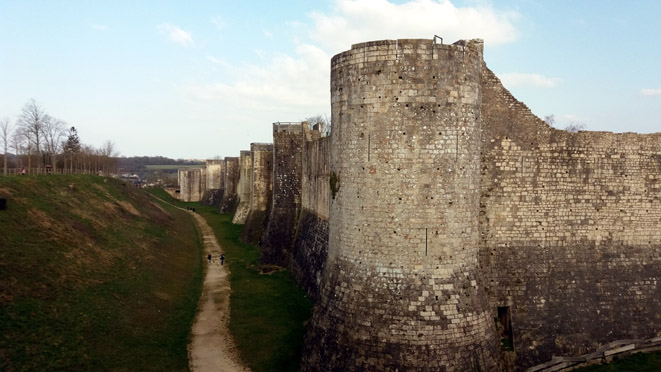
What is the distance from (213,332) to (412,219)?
35.1ft

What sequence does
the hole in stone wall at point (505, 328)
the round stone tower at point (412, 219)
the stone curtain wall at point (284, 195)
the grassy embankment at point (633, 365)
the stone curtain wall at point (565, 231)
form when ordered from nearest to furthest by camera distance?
1. the round stone tower at point (412, 219)
2. the grassy embankment at point (633, 365)
3. the hole in stone wall at point (505, 328)
4. the stone curtain wall at point (565, 231)
5. the stone curtain wall at point (284, 195)

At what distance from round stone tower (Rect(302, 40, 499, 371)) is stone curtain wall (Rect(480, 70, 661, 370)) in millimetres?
2022

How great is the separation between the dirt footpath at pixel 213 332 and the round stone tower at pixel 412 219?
5104 millimetres

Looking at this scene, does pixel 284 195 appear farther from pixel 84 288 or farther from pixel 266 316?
pixel 84 288

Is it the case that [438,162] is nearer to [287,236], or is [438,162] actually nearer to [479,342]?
[479,342]

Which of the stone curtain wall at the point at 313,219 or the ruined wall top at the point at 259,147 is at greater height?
the ruined wall top at the point at 259,147

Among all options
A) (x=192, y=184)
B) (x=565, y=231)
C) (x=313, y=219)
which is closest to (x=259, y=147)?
(x=313, y=219)

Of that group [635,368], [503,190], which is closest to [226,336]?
[503,190]

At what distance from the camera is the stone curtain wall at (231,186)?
5772 cm

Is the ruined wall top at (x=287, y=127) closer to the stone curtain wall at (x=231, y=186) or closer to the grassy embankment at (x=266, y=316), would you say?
the grassy embankment at (x=266, y=316)

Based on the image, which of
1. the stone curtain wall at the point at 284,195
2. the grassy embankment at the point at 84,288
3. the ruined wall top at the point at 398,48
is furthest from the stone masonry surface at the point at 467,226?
the stone curtain wall at the point at 284,195

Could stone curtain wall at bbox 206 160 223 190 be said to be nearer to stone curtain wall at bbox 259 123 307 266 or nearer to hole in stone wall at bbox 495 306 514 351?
stone curtain wall at bbox 259 123 307 266

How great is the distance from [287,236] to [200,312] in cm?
953

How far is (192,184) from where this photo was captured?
260 feet
